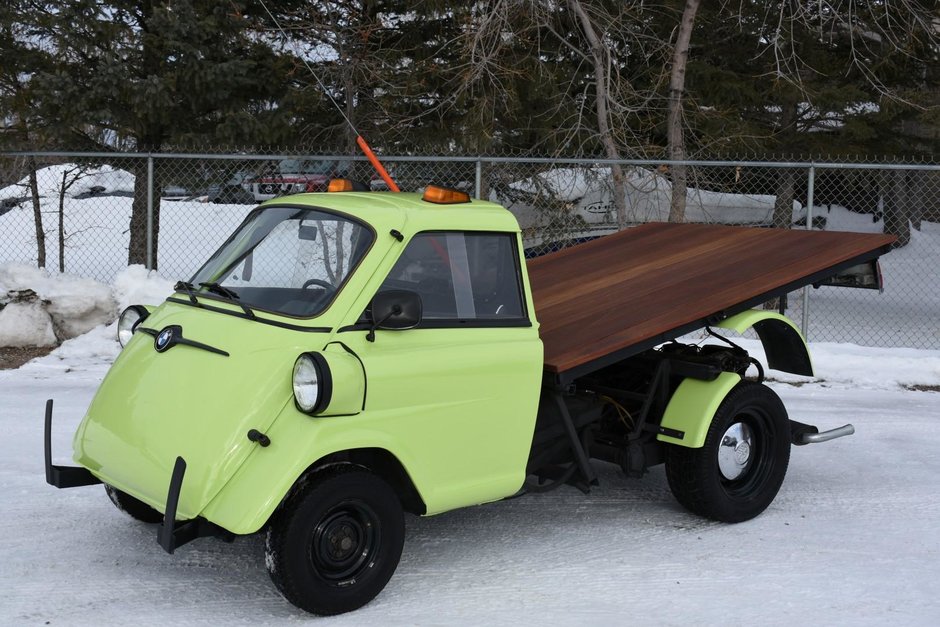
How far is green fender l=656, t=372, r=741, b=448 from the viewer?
5426 millimetres

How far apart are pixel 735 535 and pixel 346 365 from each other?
2573mm

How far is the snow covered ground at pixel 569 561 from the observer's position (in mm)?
4402

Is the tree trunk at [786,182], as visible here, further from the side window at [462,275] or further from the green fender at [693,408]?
the side window at [462,275]

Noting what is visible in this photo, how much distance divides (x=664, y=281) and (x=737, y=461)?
3.72ft

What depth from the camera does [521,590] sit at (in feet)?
15.3

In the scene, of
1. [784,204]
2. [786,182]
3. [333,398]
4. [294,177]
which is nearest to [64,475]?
[333,398]

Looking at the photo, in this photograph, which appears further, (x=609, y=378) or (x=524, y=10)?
(x=524, y=10)

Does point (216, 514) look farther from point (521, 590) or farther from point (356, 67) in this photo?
point (356, 67)

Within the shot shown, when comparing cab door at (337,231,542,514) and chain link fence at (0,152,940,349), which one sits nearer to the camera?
cab door at (337,231,542,514)

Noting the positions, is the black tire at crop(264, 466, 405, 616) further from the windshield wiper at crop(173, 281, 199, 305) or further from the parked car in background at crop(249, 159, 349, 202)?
the parked car in background at crop(249, 159, 349, 202)

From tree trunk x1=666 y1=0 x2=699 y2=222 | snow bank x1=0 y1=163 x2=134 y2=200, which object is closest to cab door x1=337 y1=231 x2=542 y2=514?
tree trunk x1=666 y1=0 x2=699 y2=222

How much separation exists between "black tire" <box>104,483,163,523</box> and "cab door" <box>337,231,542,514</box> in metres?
1.59

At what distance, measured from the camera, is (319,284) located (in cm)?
456

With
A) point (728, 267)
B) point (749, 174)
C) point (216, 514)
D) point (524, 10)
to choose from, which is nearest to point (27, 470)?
point (216, 514)
